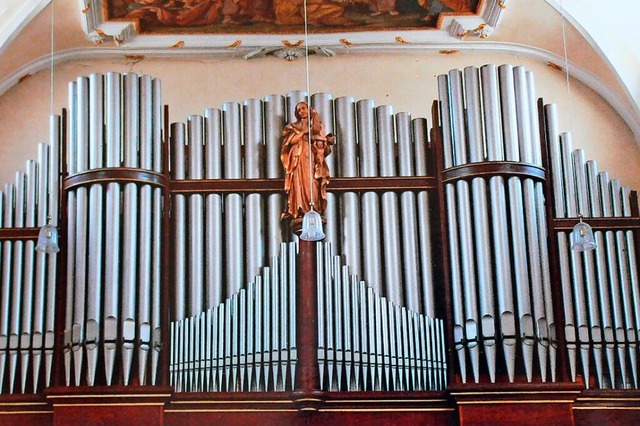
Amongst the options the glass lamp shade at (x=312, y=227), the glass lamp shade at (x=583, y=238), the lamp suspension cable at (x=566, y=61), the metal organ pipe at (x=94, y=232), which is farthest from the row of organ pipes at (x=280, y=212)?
A: the lamp suspension cable at (x=566, y=61)

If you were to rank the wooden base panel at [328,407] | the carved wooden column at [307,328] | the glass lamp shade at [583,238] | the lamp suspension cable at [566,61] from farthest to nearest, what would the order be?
the lamp suspension cable at [566,61]
the carved wooden column at [307,328]
the wooden base panel at [328,407]
the glass lamp shade at [583,238]

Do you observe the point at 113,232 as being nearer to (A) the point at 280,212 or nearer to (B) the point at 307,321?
(A) the point at 280,212

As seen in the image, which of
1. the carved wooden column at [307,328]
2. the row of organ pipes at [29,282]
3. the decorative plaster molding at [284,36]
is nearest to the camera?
the carved wooden column at [307,328]

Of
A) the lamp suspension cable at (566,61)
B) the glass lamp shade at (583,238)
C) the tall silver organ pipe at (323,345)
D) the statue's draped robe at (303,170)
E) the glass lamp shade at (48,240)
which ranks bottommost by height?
the tall silver organ pipe at (323,345)

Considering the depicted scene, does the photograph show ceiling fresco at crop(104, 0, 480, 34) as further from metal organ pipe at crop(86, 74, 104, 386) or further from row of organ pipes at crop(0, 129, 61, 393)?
row of organ pipes at crop(0, 129, 61, 393)

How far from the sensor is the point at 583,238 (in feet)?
46.9

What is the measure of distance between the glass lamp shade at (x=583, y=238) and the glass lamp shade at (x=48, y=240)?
529 centimetres

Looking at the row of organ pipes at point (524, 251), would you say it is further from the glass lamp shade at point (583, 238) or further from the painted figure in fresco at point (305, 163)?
the painted figure in fresco at point (305, 163)

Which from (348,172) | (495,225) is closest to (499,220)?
(495,225)

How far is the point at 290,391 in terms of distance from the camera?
14.7 m

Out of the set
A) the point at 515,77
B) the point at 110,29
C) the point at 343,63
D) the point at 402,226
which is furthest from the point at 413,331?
the point at 110,29

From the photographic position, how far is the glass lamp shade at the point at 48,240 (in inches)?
562

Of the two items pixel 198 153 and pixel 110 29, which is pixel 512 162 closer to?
pixel 198 153

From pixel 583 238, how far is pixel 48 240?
541cm
